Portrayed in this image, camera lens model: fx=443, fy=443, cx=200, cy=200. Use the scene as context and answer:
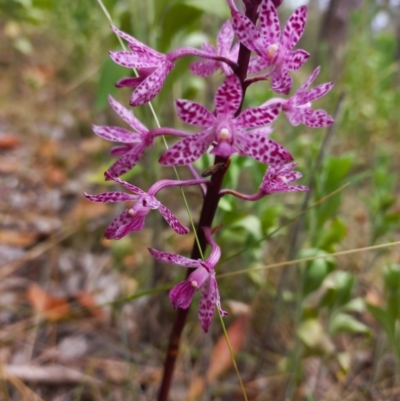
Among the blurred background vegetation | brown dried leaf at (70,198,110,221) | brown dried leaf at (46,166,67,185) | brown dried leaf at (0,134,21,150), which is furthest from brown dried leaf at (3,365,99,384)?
brown dried leaf at (0,134,21,150)

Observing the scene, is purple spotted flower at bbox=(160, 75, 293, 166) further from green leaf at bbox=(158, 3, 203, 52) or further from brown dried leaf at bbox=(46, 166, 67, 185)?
brown dried leaf at bbox=(46, 166, 67, 185)

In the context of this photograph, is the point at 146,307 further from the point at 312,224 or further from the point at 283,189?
the point at 283,189

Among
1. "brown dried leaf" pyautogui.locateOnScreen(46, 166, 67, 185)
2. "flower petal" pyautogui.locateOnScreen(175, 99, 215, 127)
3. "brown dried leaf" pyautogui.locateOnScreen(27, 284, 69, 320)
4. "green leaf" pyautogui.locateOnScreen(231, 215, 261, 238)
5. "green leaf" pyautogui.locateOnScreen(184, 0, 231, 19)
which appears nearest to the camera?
"flower petal" pyautogui.locateOnScreen(175, 99, 215, 127)

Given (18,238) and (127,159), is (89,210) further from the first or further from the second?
(127,159)

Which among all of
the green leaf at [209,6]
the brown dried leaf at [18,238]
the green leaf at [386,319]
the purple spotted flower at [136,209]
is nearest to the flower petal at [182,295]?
the purple spotted flower at [136,209]

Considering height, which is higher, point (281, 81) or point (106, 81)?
point (106, 81)

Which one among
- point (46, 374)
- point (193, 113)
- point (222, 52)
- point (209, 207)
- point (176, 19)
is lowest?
point (46, 374)

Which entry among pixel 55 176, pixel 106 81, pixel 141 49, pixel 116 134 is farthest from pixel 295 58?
pixel 55 176
